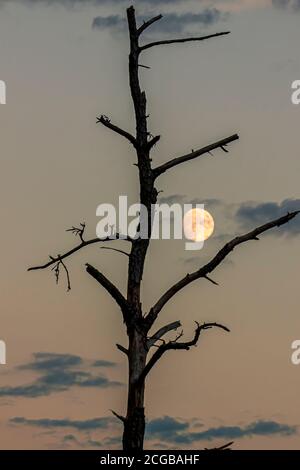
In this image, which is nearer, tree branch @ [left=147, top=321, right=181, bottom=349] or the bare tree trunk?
the bare tree trunk

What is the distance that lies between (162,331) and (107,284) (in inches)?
55.2

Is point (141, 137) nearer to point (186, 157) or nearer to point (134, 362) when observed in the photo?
point (186, 157)

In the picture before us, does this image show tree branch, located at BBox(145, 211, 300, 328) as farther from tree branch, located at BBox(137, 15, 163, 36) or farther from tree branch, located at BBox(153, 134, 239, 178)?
tree branch, located at BBox(137, 15, 163, 36)

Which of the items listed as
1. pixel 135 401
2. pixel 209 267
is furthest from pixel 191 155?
pixel 135 401

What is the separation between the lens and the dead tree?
29.3 meters

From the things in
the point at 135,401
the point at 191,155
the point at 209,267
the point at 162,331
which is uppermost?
the point at 191,155

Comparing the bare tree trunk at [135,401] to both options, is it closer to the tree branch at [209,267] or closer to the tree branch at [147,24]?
the tree branch at [209,267]

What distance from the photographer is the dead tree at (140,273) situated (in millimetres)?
29266

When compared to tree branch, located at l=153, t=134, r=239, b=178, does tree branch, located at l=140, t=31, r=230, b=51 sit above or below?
above

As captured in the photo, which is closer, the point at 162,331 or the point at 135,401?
the point at 135,401

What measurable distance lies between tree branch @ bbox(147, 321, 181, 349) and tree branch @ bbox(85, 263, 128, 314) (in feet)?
2.70

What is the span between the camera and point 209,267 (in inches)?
1166

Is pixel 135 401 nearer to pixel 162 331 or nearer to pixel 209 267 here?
pixel 162 331
